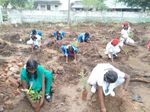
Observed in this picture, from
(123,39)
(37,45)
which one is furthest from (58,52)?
(123,39)

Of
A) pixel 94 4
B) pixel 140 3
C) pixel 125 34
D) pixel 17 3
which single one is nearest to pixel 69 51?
pixel 125 34

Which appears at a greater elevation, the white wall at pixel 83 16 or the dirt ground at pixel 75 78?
the white wall at pixel 83 16

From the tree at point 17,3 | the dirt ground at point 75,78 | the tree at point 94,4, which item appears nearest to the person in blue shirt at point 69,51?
the dirt ground at point 75,78

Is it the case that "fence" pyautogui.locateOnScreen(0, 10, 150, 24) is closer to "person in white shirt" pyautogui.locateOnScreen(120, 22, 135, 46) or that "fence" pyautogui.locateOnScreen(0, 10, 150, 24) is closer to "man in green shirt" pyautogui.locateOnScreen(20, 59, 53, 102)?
"person in white shirt" pyautogui.locateOnScreen(120, 22, 135, 46)

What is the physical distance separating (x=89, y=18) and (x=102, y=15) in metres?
1.05

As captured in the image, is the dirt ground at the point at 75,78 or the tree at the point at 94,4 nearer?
the dirt ground at the point at 75,78

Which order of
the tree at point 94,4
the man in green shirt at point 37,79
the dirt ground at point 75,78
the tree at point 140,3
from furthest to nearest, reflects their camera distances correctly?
the tree at point 94,4
the tree at point 140,3
the dirt ground at point 75,78
the man in green shirt at point 37,79

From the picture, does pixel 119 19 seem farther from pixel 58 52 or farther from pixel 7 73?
pixel 7 73

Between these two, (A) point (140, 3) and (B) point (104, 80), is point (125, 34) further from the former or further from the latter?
(A) point (140, 3)

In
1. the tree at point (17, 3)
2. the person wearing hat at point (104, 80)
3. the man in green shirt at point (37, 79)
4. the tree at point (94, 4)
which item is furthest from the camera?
the tree at point (94, 4)

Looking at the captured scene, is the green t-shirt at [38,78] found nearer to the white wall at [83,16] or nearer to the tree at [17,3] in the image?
the white wall at [83,16]

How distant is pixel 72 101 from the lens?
233 inches

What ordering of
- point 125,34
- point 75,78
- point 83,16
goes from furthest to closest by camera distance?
point 83,16 < point 125,34 < point 75,78

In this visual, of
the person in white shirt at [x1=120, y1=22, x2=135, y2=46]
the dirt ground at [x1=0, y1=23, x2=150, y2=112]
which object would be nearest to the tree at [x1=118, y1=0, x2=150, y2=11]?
the dirt ground at [x1=0, y1=23, x2=150, y2=112]
